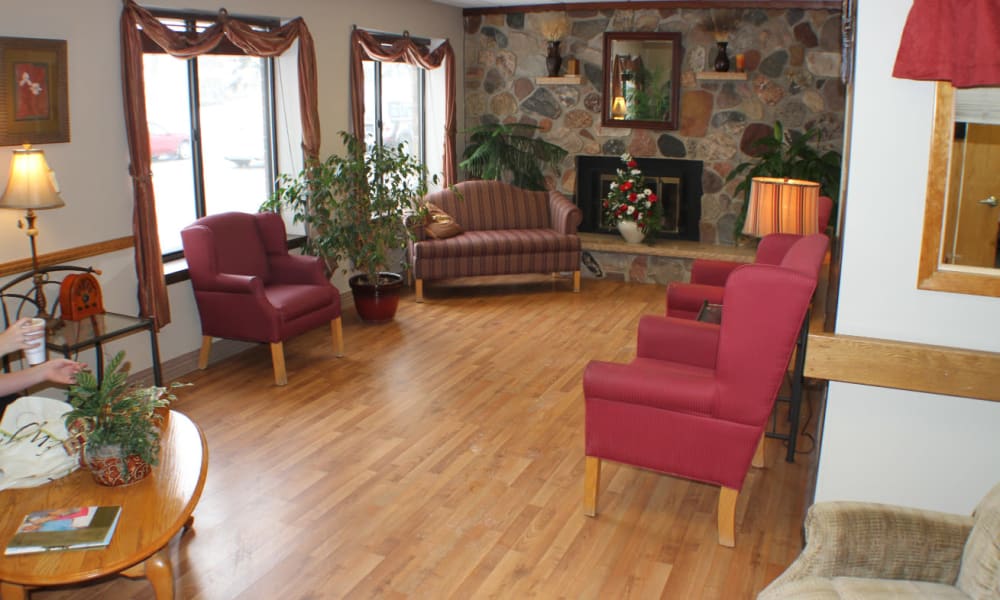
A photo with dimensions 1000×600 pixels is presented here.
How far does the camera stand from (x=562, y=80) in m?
7.94

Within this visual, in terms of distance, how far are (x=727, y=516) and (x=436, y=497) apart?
124 centimetres

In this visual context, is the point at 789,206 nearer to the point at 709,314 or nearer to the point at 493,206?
the point at 709,314

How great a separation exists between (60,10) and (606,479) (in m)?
3.62

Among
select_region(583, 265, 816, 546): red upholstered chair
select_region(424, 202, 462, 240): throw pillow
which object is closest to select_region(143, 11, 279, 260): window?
select_region(424, 202, 462, 240): throw pillow

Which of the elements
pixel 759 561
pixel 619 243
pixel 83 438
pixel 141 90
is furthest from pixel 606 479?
pixel 619 243

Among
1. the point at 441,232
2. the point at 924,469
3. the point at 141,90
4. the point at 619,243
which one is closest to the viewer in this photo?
the point at 924,469

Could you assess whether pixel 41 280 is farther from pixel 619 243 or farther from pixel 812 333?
pixel 619 243

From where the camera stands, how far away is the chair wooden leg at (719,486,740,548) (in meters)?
3.37

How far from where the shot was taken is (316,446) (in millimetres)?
4258

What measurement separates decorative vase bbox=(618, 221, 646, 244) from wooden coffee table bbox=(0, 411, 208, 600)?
5.24 m

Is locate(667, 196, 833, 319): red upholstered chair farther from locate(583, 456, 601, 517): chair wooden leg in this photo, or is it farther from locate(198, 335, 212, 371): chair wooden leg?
locate(198, 335, 212, 371): chair wooden leg

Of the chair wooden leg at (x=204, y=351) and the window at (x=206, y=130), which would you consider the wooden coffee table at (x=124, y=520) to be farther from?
the window at (x=206, y=130)

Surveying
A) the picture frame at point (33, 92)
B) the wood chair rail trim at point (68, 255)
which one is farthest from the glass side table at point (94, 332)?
the picture frame at point (33, 92)

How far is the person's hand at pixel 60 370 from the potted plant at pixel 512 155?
17.5 ft
